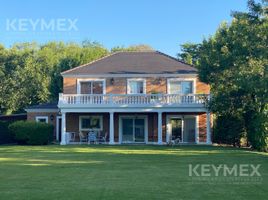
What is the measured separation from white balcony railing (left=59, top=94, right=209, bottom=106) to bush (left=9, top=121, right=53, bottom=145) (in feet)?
7.52

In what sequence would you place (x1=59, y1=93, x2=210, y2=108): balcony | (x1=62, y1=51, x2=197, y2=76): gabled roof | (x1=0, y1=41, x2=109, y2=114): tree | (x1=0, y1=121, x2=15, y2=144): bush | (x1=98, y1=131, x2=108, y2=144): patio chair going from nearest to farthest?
(x1=59, y1=93, x2=210, y2=108): balcony
(x1=0, y1=121, x2=15, y2=144): bush
(x1=98, y1=131, x2=108, y2=144): patio chair
(x1=62, y1=51, x2=197, y2=76): gabled roof
(x1=0, y1=41, x2=109, y2=114): tree

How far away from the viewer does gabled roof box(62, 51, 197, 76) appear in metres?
34.3

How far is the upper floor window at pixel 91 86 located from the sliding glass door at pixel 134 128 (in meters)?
2.90

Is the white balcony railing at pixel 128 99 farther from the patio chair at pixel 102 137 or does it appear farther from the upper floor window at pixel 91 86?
the patio chair at pixel 102 137

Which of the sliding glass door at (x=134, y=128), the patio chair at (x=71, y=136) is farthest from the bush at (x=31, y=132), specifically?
the sliding glass door at (x=134, y=128)

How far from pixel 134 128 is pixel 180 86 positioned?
4.78 meters

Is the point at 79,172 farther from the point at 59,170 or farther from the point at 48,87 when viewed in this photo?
the point at 48,87

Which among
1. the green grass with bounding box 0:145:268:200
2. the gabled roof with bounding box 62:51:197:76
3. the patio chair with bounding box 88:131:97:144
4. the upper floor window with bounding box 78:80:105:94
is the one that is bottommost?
the green grass with bounding box 0:145:268:200

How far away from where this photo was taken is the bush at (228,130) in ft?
108

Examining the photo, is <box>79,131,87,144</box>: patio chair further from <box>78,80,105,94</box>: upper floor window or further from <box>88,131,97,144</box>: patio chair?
<box>78,80,105,94</box>: upper floor window

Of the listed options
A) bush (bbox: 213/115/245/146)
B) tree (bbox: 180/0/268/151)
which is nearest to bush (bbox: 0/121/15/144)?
tree (bbox: 180/0/268/151)

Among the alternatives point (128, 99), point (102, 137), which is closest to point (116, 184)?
point (128, 99)

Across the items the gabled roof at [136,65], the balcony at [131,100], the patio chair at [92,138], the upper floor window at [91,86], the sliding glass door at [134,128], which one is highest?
the gabled roof at [136,65]

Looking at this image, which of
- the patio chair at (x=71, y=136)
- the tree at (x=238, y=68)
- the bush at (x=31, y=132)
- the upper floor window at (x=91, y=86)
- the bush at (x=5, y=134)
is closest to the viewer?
the tree at (x=238, y=68)
